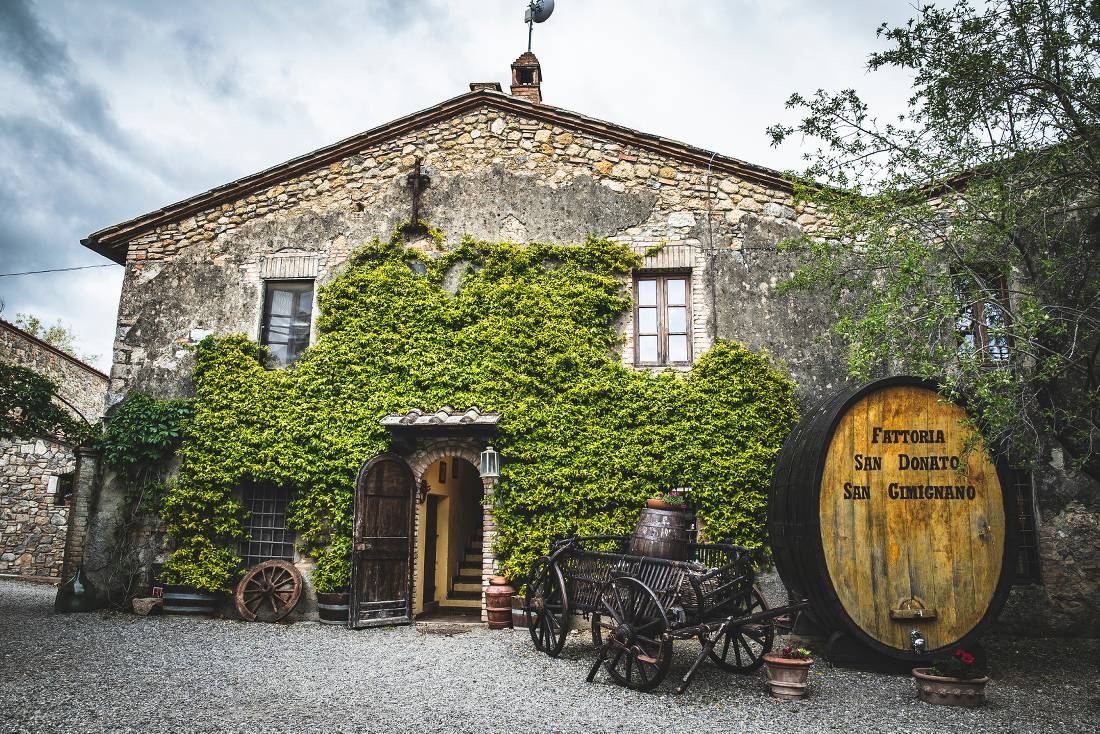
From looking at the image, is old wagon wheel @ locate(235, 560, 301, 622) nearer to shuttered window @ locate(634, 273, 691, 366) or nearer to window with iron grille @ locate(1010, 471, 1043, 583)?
shuttered window @ locate(634, 273, 691, 366)

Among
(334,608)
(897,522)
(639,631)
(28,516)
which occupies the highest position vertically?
(897,522)

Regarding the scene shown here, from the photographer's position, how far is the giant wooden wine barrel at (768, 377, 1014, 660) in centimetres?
538

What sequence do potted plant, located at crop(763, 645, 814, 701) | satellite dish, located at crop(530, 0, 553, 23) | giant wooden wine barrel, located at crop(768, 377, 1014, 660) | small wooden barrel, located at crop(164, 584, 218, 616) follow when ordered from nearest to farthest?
potted plant, located at crop(763, 645, 814, 701) → giant wooden wine barrel, located at crop(768, 377, 1014, 660) → small wooden barrel, located at crop(164, 584, 218, 616) → satellite dish, located at crop(530, 0, 553, 23)

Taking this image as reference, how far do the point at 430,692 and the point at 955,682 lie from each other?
378 centimetres

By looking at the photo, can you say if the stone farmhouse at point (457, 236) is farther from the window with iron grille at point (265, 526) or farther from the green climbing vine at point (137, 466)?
the green climbing vine at point (137, 466)

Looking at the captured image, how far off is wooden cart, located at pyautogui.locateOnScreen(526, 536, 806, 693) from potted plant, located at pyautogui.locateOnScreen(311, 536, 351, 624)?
3.01 m

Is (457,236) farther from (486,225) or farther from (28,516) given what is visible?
(28,516)

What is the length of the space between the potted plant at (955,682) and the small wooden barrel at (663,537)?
6.29 ft

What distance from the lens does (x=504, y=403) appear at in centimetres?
813

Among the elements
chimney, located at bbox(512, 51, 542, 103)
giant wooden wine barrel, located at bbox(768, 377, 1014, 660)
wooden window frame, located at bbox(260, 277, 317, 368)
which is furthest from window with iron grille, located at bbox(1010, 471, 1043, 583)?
wooden window frame, located at bbox(260, 277, 317, 368)

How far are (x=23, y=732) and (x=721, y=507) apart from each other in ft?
20.5

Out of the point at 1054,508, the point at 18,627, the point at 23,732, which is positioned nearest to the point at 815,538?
the point at 1054,508

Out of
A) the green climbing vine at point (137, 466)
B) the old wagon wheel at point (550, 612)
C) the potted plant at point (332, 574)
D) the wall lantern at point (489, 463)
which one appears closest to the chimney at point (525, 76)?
the wall lantern at point (489, 463)

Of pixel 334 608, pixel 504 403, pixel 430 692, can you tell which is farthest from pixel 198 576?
pixel 430 692
